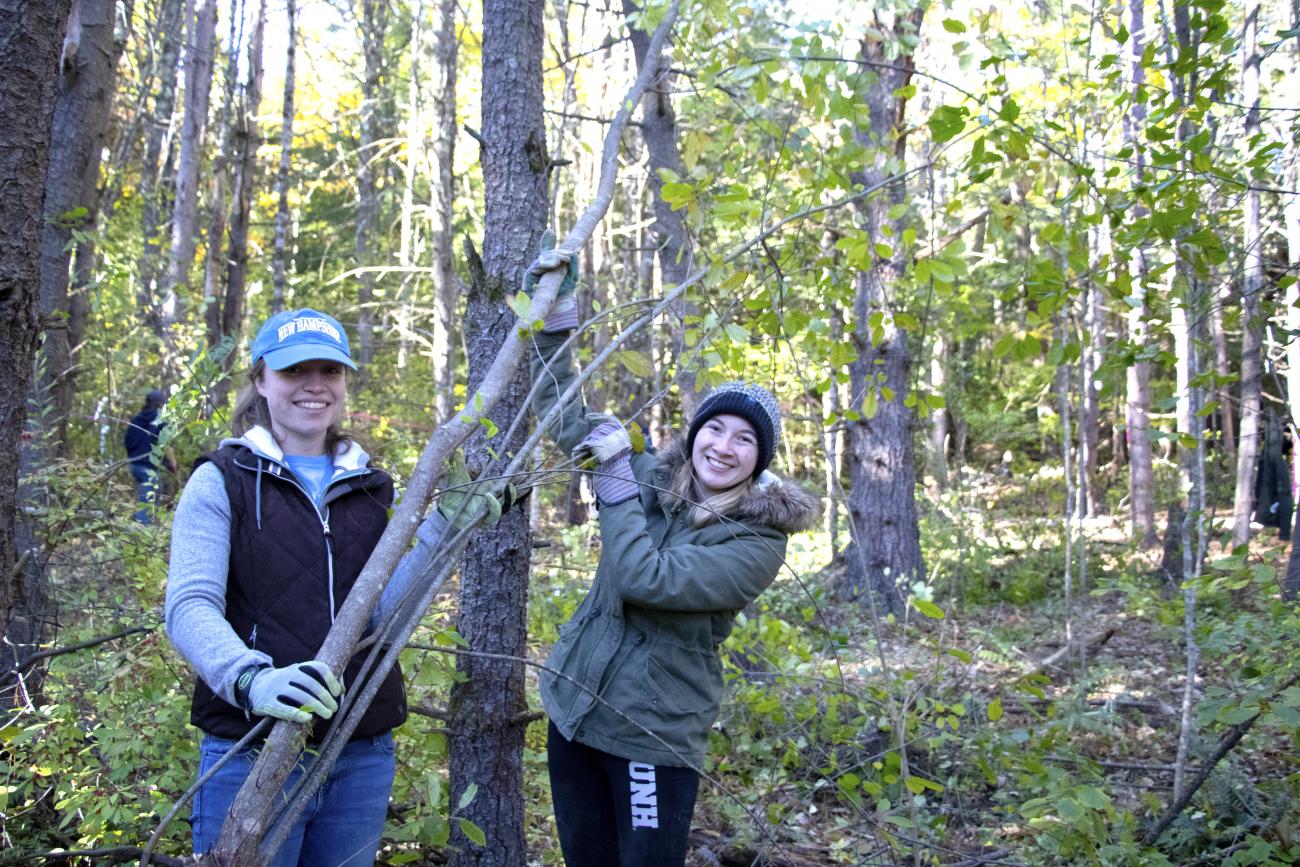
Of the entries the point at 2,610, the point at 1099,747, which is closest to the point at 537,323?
the point at 2,610

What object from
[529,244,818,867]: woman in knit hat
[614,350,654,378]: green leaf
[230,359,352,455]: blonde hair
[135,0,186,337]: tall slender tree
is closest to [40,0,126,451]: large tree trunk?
[230,359,352,455]: blonde hair

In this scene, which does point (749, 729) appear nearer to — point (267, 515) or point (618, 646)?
point (618, 646)

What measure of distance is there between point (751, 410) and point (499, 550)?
0.93 metres

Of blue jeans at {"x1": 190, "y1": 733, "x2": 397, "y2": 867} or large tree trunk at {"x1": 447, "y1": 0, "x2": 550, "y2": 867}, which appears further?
large tree trunk at {"x1": 447, "y1": 0, "x2": 550, "y2": 867}

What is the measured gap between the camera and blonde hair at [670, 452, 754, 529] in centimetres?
263

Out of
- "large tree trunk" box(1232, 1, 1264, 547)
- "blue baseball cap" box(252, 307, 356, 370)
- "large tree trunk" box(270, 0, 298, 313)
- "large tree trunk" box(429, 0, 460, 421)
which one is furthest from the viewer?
"large tree trunk" box(429, 0, 460, 421)

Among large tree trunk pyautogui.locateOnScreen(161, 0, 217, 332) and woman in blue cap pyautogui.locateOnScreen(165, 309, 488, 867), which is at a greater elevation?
large tree trunk pyautogui.locateOnScreen(161, 0, 217, 332)

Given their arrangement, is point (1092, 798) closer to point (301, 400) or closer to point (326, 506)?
point (326, 506)

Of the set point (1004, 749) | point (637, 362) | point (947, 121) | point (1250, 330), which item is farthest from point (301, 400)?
point (1250, 330)

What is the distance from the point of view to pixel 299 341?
7.16 ft

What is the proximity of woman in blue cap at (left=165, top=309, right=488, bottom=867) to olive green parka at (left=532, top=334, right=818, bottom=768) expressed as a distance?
475 mm

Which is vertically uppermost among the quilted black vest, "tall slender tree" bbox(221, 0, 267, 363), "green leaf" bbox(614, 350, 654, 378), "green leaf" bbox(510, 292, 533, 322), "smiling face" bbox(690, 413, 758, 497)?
"tall slender tree" bbox(221, 0, 267, 363)

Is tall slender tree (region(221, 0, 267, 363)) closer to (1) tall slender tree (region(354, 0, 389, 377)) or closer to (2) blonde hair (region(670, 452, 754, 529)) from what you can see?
(1) tall slender tree (region(354, 0, 389, 377))

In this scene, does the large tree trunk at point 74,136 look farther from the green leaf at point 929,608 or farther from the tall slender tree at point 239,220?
the tall slender tree at point 239,220
